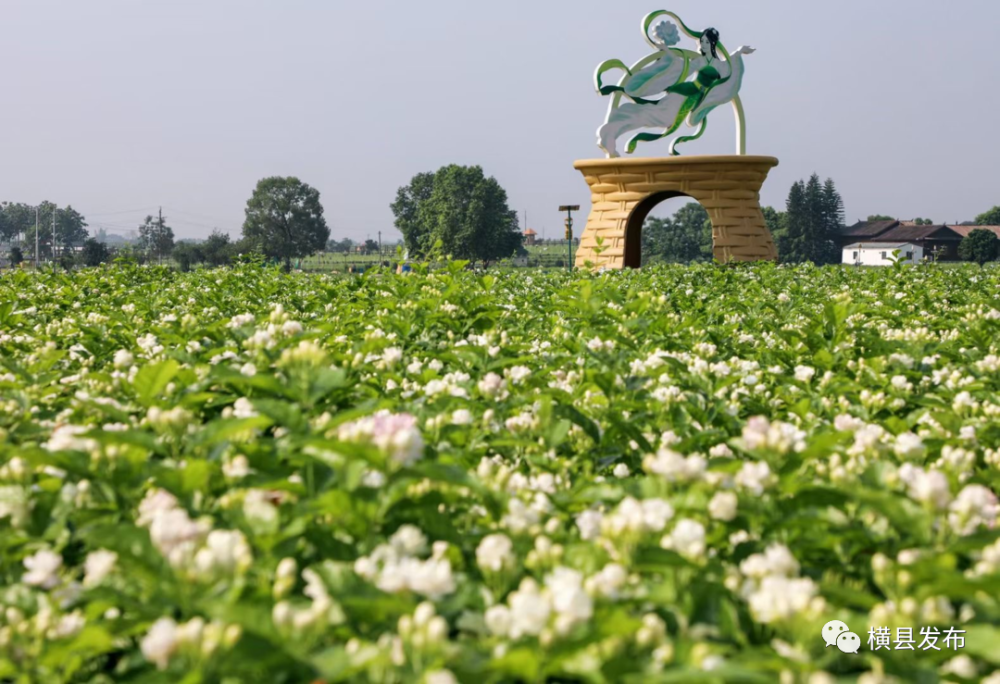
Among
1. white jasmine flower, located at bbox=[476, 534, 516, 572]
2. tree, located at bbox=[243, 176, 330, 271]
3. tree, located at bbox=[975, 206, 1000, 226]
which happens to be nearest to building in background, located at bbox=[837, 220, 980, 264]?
tree, located at bbox=[975, 206, 1000, 226]

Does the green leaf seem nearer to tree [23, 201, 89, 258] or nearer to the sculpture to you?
the sculpture

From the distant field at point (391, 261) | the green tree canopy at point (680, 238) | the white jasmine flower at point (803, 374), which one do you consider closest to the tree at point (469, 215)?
the distant field at point (391, 261)

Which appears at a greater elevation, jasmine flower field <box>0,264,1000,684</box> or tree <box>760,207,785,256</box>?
tree <box>760,207,785,256</box>

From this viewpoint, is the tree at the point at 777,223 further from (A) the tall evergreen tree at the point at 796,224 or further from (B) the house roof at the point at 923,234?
(B) the house roof at the point at 923,234

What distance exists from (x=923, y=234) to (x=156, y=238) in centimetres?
11195

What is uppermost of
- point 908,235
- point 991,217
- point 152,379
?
point 991,217

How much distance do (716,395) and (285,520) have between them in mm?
2296

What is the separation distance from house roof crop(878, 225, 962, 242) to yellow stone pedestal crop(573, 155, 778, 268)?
84.4 meters

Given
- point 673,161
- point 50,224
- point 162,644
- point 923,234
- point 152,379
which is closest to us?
point 162,644

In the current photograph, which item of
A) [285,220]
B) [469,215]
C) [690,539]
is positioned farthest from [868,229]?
[690,539]

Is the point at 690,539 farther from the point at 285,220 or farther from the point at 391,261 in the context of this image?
the point at 285,220

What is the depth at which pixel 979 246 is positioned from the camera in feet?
299

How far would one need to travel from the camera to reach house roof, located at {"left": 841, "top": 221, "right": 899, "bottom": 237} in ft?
344

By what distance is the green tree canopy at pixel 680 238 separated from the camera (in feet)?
378
